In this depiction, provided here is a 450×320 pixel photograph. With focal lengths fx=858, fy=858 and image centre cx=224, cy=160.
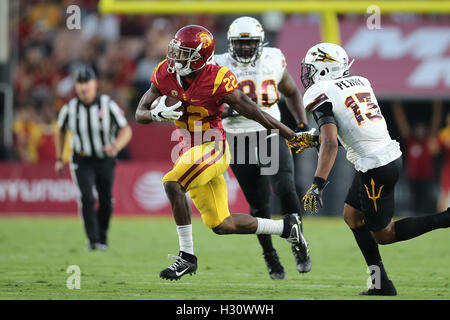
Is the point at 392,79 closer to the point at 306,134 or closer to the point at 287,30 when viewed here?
the point at 287,30

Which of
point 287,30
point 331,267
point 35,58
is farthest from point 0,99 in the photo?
point 331,267

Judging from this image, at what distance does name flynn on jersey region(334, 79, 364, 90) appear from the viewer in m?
5.49

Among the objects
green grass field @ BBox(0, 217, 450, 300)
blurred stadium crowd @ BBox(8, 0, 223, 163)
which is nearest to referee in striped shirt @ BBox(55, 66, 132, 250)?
green grass field @ BBox(0, 217, 450, 300)

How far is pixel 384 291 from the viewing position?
560 cm

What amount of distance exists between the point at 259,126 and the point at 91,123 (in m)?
2.84

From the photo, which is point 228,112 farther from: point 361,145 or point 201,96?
point 361,145

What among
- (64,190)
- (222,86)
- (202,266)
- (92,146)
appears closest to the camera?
(222,86)

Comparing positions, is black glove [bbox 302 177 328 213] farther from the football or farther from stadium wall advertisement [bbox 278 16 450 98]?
stadium wall advertisement [bbox 278 16 450 98]

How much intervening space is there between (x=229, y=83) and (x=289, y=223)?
1128mm

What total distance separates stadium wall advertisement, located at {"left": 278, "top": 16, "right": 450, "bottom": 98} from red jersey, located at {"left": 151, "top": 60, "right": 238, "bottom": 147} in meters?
7.36

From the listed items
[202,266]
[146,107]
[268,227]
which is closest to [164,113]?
[146,107]

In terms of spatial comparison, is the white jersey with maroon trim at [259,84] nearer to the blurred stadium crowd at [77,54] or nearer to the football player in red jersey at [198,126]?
the football player in red jersey at [198,126]

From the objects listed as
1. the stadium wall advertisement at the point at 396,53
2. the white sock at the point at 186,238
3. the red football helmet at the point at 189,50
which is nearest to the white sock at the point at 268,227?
the white sock at the point at 186,238
